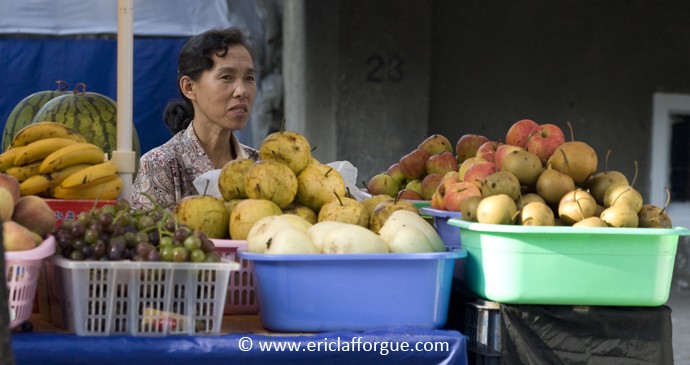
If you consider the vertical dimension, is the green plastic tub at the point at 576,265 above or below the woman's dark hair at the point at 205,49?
below

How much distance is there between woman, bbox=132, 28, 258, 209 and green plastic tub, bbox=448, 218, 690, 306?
1.89 metres

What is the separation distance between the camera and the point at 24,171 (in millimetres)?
2756

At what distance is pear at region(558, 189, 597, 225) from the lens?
253 centimetres

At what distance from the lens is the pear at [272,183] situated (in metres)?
2.77

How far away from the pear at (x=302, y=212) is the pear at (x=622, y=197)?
857 millimetres

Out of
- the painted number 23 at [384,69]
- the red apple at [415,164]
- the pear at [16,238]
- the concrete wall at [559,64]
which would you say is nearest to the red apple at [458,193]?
the red apple at [415,164]

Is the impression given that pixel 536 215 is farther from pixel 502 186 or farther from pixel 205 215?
pixel 205 215

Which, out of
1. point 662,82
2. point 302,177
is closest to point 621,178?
point 302,177

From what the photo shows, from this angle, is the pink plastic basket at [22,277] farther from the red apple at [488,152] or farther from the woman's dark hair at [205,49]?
the woman's dark hair at [205,49]

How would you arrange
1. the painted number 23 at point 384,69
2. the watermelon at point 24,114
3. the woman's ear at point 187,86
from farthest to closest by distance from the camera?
the painted number 23 at point 384,69 → the watermelon at point 24,114 → the woman's ear at point 187,86

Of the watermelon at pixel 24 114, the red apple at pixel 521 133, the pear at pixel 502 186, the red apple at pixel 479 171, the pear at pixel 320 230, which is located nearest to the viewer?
the pear at pixel 320 230

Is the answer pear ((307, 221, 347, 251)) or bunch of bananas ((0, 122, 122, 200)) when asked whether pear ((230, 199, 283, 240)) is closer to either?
pear ((307, 221, 347, 251))

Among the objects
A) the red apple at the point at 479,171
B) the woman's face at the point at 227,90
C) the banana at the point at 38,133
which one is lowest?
the red apple at the point at 479,171

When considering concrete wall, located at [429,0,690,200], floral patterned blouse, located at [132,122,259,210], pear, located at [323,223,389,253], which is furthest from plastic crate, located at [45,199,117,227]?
concrete wall, located at [429,0,690,200]
